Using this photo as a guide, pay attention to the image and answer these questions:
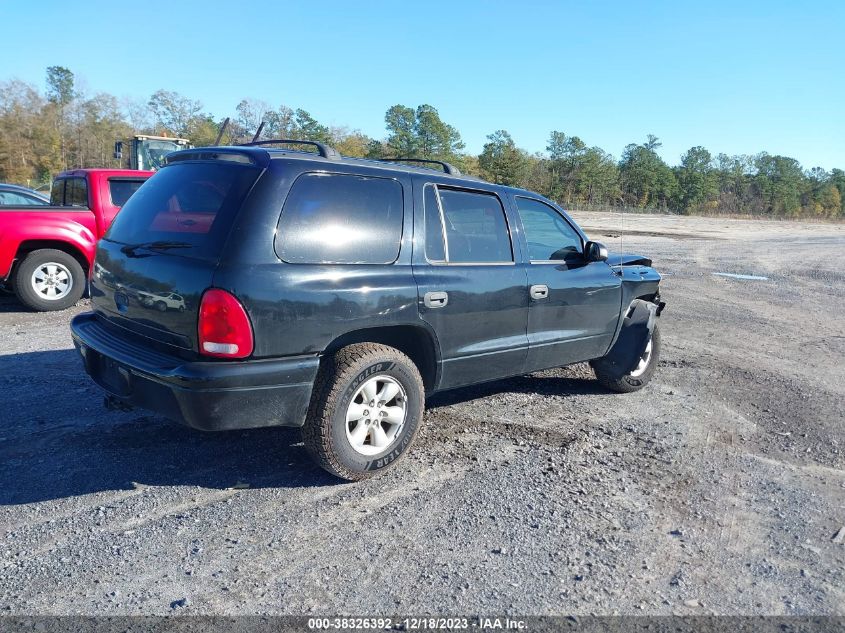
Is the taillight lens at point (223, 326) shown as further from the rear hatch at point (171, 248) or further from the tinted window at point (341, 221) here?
the tinted window at point (341, 221)

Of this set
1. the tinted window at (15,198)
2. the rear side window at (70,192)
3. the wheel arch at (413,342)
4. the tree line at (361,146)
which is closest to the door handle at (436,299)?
the wheel arch at (413,342)

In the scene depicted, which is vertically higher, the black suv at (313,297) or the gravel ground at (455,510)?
the black suv at (313,297)

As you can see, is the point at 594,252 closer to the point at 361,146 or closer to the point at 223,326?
the point at 223,326

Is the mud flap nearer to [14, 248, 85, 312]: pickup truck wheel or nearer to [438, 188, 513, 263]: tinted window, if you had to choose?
[438, 188, 513, 263]: tinted window

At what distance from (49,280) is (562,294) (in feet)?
21.6

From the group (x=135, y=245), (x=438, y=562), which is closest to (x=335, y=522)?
(x=438, y=562)

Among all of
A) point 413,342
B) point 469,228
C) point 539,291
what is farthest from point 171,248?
point 539,291

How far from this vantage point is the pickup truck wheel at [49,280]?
787 centimetres

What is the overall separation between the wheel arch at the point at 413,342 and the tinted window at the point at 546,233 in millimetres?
1170

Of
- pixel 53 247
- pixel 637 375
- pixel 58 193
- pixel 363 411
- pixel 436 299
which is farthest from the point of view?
pixel 58 193

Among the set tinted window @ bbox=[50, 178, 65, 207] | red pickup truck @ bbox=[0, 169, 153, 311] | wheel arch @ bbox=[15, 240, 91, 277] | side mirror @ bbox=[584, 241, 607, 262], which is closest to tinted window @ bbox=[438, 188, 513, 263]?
side mirror @ bbox=[584, 241, 607, 262]

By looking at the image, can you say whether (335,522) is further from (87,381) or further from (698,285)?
(698,285)

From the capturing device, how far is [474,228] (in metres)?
4.39

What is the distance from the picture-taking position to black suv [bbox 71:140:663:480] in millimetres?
3256
